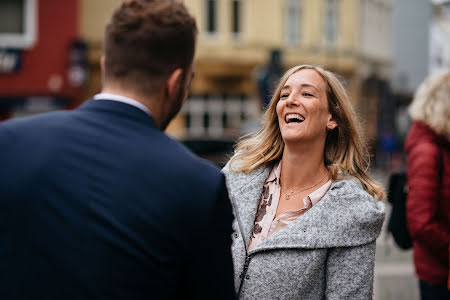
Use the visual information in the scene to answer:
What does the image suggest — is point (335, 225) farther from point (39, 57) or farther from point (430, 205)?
point (39, 57)

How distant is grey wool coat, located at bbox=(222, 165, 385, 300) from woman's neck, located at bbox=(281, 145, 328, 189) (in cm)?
27

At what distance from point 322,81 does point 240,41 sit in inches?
918

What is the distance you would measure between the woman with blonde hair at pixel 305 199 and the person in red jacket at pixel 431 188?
2.62ft

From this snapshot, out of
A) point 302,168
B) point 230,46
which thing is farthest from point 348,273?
point 230,46

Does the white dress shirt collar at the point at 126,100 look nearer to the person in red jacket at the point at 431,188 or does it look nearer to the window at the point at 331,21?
the person in red jacket at the point at 431,188

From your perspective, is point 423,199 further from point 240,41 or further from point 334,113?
point 240,41

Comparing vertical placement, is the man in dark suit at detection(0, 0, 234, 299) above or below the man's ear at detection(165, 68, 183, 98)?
below

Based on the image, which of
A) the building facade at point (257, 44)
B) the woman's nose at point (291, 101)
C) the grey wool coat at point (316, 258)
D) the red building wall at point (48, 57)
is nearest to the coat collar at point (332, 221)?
the grey wool coat at point (316, 258)

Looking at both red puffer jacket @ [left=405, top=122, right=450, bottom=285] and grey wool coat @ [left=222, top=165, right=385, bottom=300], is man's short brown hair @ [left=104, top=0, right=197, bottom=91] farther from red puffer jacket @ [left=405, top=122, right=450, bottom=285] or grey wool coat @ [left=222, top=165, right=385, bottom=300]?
red puffer jacket @ [left=405, top=122, right=450, bottom=285]

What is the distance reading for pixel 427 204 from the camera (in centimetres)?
391

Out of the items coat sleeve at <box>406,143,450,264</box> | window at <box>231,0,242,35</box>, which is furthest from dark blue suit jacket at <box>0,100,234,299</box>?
window at <box>231,0,242,35</box>

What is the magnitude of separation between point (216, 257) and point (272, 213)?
118 cm

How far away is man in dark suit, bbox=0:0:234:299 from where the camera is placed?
1.72 meters

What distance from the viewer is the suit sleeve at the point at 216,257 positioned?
1.79 meters
